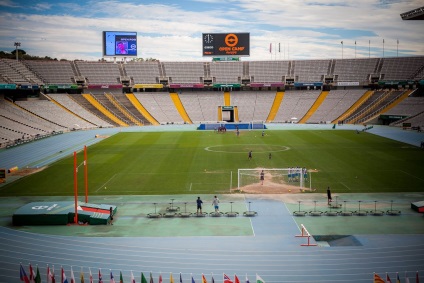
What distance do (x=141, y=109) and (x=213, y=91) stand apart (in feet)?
57.6

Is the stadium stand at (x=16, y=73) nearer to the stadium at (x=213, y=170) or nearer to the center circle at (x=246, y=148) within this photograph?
the stadium at (x=213, y=170)

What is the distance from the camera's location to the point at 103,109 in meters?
85.9

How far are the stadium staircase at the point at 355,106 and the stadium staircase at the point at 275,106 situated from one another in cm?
1140

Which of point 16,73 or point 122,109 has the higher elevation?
point 16,73

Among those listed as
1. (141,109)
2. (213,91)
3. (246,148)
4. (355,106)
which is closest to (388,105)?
(355,106)

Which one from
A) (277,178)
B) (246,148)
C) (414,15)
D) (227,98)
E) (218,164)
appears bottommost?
(277,178)

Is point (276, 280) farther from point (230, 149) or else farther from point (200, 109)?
point (200, 109)

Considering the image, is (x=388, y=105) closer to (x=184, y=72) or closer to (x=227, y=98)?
(x=227, y=98)

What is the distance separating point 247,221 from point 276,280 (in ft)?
24.5

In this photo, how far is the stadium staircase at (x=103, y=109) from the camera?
82188 mm

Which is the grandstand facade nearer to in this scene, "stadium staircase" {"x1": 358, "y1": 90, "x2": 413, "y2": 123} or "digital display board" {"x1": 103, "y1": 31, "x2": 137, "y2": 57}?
"stadium staircase" {"x1": 358, "y1": 90, "x2": 413, "y2": 123}

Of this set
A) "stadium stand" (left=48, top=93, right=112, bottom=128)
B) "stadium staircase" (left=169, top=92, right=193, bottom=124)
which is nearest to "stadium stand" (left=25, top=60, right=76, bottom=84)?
"stadium stand" (left=48, top=93, right=112, bottom=128)

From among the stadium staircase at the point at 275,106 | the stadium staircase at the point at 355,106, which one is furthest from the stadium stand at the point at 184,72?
the stadium staircase at the point at 355,106

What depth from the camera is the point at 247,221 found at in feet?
84.0
